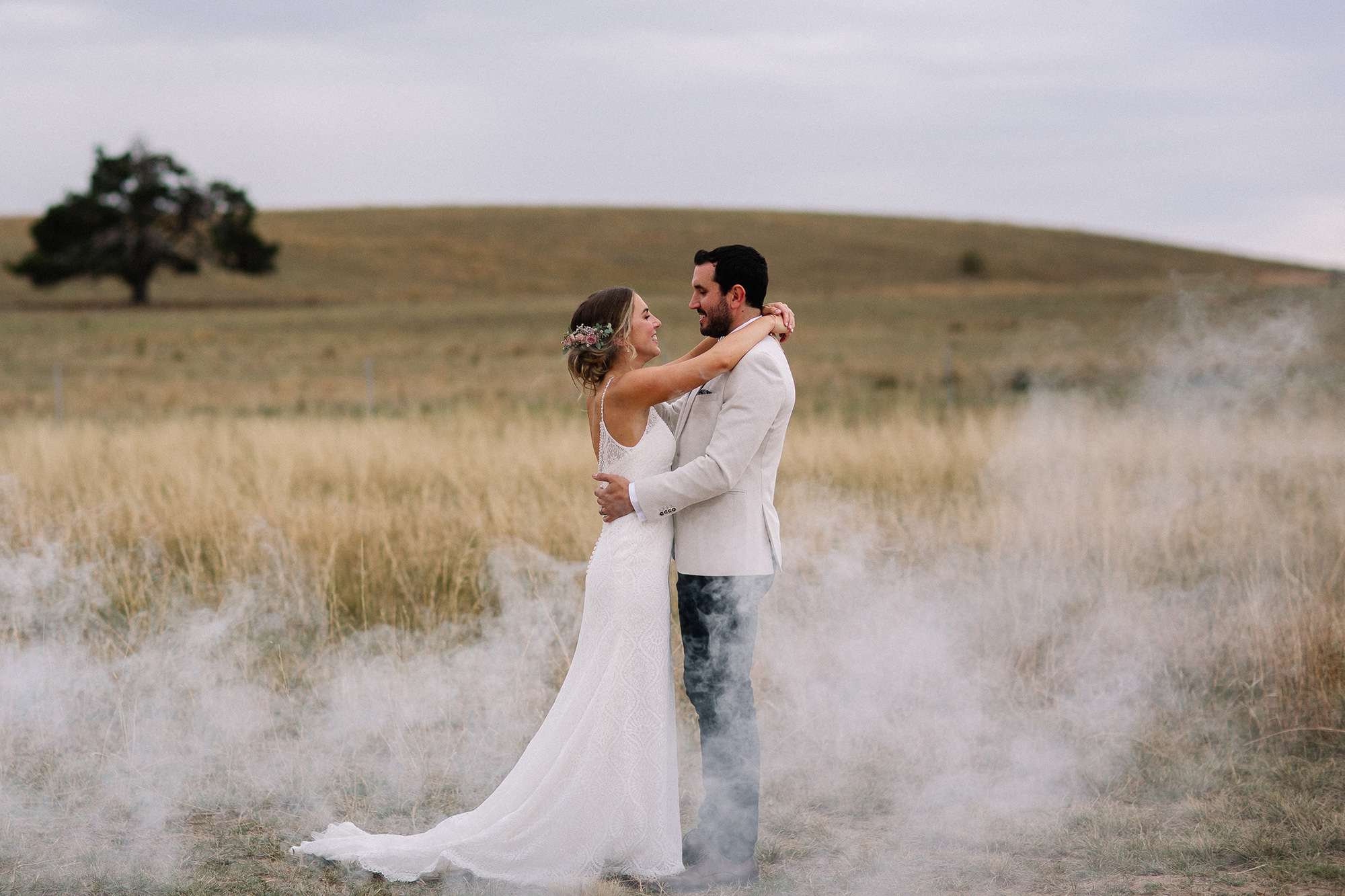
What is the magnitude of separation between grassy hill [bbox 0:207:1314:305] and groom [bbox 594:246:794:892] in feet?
139

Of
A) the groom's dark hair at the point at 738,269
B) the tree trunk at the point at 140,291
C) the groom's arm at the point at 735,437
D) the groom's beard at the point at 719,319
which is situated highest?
the tree trunk at the point at 140,291

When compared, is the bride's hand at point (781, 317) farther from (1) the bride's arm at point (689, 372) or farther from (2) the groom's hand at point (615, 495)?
(2) the groom's hand at point (615, 495)

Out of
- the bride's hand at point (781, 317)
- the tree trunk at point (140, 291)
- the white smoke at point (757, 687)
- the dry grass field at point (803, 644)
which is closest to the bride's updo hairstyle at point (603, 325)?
the bride's hand at point (781, 317)

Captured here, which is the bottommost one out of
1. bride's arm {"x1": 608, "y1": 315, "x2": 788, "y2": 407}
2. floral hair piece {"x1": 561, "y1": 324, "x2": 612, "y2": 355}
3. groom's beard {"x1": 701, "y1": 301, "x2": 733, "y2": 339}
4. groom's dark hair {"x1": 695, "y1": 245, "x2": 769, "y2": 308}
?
bride's arm {"x1": 608, "y1": 315, "x2": 788, "y2": 407}

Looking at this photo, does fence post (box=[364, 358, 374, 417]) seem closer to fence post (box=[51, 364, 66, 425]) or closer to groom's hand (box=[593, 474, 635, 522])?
fence post (box=[51, 364, 66, 425])

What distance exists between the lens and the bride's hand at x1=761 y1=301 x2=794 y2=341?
362 centimetres

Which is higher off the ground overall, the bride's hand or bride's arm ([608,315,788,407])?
the bride's hand

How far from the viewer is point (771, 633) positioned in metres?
5.75

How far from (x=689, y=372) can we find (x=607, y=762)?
1.29m

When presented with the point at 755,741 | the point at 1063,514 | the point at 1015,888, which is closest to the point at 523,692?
the point at 755,741

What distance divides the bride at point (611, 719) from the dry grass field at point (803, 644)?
0.17m

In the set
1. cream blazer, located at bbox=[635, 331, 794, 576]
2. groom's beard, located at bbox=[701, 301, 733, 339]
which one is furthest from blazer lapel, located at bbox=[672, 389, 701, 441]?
groom's beard, located at bbox=[701, 301, 733, 339]

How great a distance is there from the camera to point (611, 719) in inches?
141

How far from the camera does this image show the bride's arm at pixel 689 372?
3443mm
